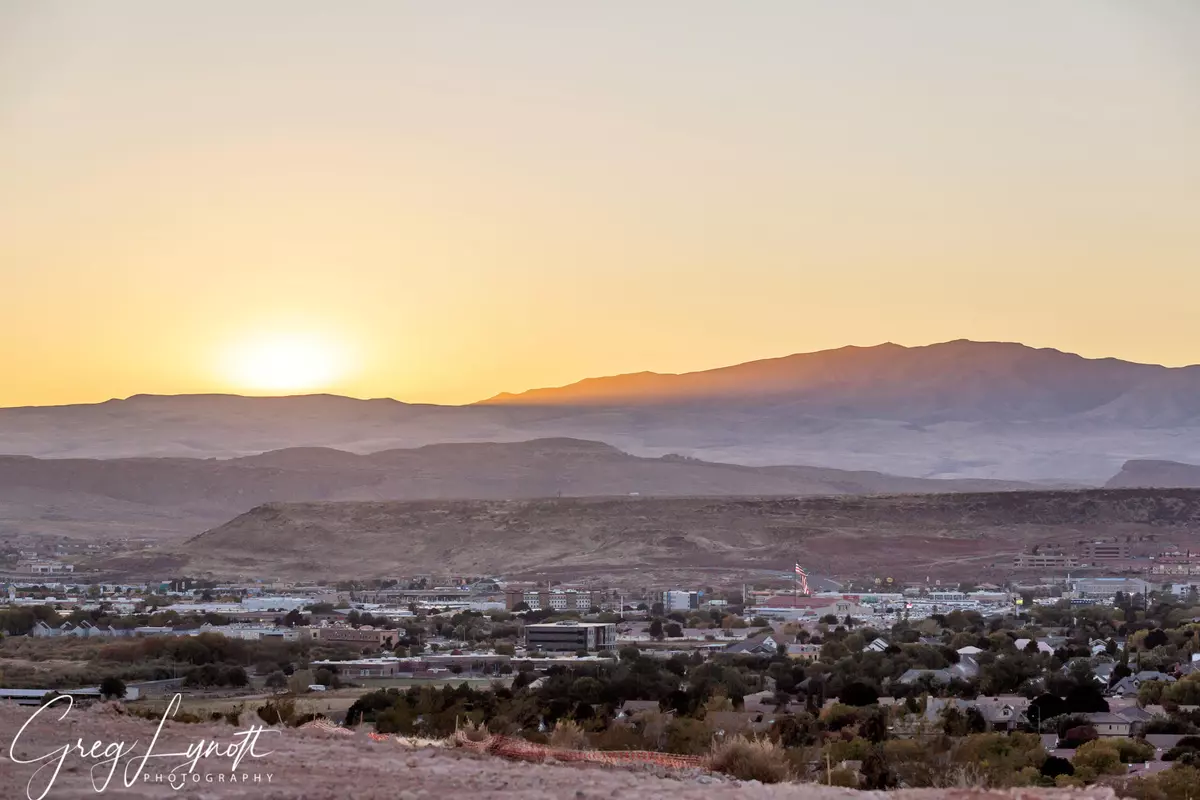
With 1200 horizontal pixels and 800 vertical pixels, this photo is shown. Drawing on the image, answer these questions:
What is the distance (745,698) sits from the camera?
1268 inches

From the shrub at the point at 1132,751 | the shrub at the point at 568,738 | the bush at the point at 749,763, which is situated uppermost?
the bush at the point at 749,763

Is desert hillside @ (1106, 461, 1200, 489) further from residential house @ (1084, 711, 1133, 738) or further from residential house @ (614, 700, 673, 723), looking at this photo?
residential house @ (614, 700, 673, 723)

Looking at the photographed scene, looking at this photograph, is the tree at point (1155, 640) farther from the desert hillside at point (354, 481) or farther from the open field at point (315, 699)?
the desert hillside at point (354, 481)

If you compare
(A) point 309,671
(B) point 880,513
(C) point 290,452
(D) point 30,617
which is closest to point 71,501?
(C) point 290,452

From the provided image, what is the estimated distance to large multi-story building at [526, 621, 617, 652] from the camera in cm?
4638

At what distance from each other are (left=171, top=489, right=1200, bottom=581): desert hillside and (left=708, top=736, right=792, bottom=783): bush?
71242mm

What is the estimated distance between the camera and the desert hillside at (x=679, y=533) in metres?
89.9

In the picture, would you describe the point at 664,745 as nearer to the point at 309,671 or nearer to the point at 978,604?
the point at 309,671

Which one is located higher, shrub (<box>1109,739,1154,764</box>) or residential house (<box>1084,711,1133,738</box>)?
shrub (<box>1109,739,1154,764</box>)

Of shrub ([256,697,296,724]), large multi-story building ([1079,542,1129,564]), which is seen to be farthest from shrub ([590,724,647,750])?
large multi-story building ([1079,542,1129,564])

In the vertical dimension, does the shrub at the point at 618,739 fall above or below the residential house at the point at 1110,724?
above

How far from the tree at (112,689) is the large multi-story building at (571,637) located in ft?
57.3

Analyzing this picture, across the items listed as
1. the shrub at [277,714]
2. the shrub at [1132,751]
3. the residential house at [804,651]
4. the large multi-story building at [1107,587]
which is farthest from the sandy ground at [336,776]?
the large multi-story building at [1107,587]

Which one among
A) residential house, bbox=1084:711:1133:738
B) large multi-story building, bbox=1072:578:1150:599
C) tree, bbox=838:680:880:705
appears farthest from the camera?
large multi-story building, bbox=1072:578:1150:599
